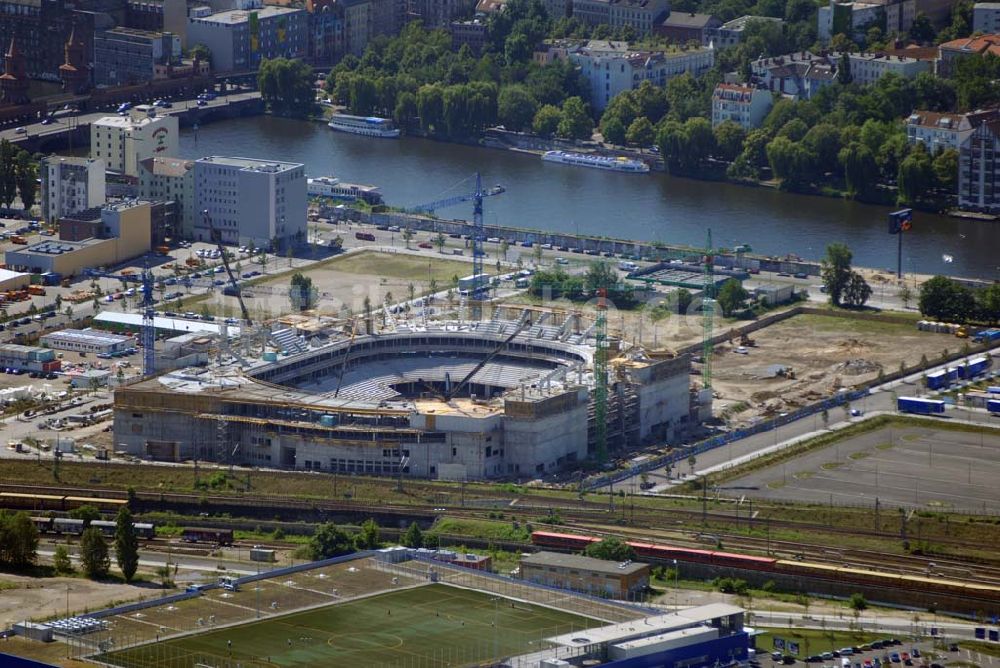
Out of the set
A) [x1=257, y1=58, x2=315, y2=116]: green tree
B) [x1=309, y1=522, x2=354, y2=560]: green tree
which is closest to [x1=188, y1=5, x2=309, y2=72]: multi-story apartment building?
[x1=257, y1=58, x2=315, y2=116]: green tree

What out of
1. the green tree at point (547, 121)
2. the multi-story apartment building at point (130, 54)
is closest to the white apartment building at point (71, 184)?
the green tree at point (547, 121)

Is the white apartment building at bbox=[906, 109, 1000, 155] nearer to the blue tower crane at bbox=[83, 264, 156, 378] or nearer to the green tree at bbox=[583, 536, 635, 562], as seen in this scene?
the blue tower crane at bbox=[83, 264, 156, 378]

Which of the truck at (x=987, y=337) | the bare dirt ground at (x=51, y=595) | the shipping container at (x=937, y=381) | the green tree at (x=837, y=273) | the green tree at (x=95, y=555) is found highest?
the green tree at (x=837, y=273)

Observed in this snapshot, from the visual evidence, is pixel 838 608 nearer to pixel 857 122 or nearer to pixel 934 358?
pixel 934 358

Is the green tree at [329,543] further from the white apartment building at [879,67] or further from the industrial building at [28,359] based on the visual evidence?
the white apartment building at [879,67]

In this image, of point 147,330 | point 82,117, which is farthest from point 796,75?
point 147,330

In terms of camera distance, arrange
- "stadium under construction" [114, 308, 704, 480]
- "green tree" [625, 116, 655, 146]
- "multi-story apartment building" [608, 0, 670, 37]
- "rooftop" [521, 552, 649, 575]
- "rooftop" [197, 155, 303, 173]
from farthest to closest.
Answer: "multi-story apartment building" [608, 0, 670, 37] < "green tree" [625, 116, 655, 146] < "rooftop" [197, 155, 303, 173] < "stadium under construction" [114, 308, 704, 480] < "rooftop" [521, 552, 649, 575]

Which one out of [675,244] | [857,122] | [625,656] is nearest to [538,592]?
[625,656]
